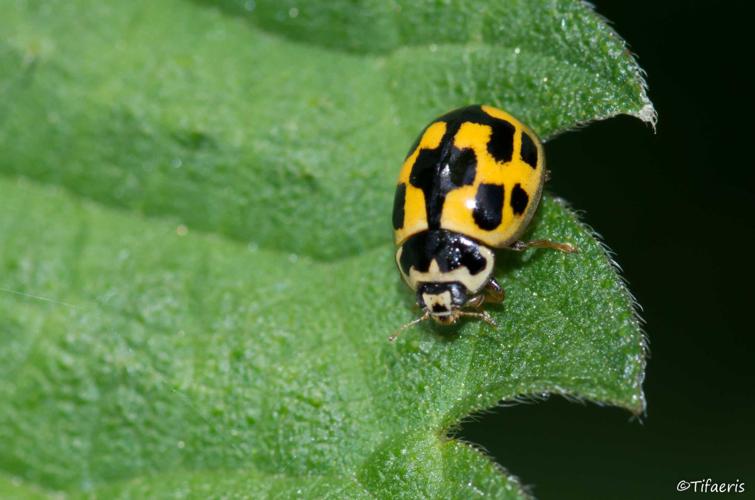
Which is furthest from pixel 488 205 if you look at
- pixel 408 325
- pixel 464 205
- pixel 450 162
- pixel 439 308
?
pixel 408 325

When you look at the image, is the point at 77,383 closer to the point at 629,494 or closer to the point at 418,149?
the point at 418,149

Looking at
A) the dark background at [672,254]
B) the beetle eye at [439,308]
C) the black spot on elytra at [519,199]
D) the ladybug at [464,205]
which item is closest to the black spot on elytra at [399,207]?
the ladybug at [464,205]

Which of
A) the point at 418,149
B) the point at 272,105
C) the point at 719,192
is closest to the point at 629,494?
the point at 719,192

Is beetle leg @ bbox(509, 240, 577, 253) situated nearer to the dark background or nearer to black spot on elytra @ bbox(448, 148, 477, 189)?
black spot on elytra @ bbox(448, 148, 477, 189)

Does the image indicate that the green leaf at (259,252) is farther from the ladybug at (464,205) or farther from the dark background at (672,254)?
the dark background at (672,254)

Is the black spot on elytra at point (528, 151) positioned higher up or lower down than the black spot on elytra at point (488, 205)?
higher up

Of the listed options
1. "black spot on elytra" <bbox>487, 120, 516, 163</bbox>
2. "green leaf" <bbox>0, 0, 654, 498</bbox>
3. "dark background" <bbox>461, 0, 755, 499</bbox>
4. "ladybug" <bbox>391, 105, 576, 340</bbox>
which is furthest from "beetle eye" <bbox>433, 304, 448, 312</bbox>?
"dark background" <bbox>461, 0, 755, 499</bbox>

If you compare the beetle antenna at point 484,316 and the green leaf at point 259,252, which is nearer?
the green leaf at point 259,252
